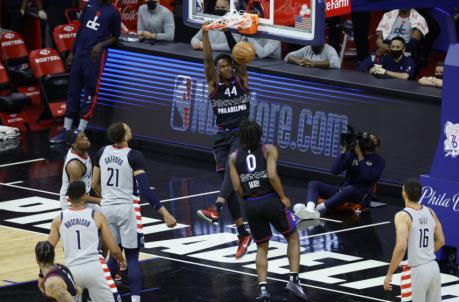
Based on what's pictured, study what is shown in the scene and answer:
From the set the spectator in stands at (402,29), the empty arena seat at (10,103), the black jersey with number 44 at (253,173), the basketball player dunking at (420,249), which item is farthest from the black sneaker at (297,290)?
the empty arena seat at (10,103)

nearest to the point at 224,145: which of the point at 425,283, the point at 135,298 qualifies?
the point at 135,298

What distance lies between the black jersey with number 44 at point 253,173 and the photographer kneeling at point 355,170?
377cm

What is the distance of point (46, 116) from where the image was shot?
23.2 meters

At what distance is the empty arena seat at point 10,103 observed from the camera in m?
22.3

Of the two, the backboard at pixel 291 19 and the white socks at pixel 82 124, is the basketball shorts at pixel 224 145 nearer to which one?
the backboard at pixel 291 19

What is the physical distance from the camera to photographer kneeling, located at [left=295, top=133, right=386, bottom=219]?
1733 centimetres

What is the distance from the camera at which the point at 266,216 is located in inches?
535

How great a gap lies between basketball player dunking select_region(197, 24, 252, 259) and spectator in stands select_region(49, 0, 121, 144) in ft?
19.0

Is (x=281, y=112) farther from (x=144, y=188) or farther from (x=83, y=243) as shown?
(x=83, y=243)

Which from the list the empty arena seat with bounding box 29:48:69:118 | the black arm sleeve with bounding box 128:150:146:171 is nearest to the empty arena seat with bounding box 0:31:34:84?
the empty arena seat with bounding box 29:48:69:118

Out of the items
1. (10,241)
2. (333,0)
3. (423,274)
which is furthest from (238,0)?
(423,274)

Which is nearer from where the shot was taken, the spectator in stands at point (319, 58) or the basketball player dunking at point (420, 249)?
the basketball player dunking at point (420, 249)

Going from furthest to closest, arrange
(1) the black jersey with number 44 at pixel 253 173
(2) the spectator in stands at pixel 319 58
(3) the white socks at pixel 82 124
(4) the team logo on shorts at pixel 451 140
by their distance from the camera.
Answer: (3) the white socks at pixel 82 124
(2) the spectator in stands at pixel 319 58
(4) the team logo on shorts at pixel 451 140
(1) the black jersey with number 44 at pixel 253 173

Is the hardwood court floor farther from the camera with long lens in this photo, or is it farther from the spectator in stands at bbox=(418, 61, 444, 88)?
the spectator in stands at bbox=(418, 61, 444, 88)
